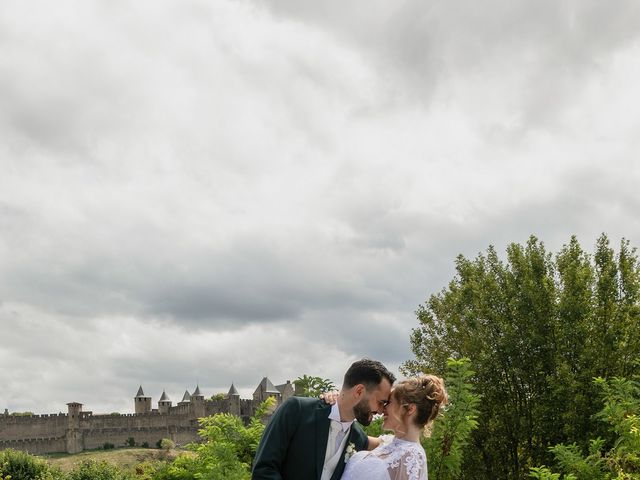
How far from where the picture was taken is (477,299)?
2800 centimetres

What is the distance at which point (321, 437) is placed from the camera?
6375 millimetres

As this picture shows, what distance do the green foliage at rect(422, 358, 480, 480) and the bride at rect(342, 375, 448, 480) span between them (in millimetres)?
3837

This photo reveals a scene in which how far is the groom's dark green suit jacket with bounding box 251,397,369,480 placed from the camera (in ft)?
20.7

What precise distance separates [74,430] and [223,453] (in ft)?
348

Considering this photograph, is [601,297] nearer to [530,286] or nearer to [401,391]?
[530,286]

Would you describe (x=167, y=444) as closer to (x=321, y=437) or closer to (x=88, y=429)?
(x=88, y=429)

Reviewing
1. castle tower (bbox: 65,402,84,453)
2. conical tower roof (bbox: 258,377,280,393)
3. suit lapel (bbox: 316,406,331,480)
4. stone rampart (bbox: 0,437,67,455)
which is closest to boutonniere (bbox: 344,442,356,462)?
suit lapel (bbox: 316,406,331,480)

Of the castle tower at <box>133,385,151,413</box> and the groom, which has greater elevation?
the castle tower at <box>133,385,151,413</box>

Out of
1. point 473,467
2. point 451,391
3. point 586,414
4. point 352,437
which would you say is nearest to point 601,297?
point 586,414

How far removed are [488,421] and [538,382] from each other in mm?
2262

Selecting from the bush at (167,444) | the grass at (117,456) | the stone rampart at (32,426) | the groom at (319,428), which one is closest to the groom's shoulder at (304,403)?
the groom at (319,428)

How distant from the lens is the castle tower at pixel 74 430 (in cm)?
10675

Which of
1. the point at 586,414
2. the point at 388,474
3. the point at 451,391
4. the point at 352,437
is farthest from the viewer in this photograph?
the point at 586,414

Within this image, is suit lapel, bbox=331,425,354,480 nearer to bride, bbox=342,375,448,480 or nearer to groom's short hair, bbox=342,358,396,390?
bride, bbox=342,375,448,480
